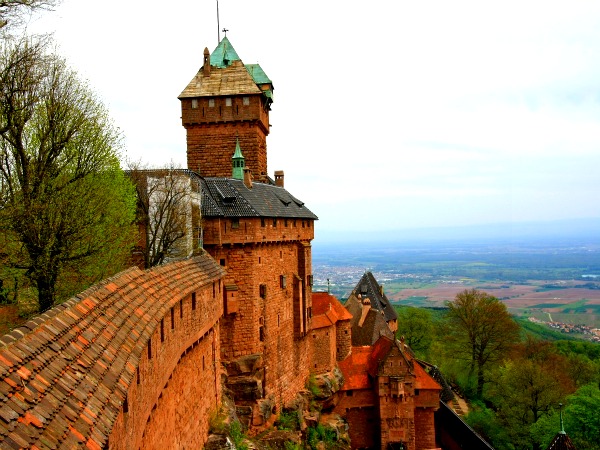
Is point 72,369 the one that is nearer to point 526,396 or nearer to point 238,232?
point 238,232

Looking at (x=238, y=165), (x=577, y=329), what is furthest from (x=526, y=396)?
(x=577, y=329)

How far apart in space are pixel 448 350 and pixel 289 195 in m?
30.2

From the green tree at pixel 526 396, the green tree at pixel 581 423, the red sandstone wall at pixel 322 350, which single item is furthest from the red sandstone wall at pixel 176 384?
the green tree at pixel 526 396

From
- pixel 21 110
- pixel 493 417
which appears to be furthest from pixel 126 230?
pixel 493 417

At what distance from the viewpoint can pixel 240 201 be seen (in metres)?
24.7

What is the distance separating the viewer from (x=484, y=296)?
53938 millimetres

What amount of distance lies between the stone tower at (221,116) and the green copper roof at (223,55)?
0.42 m

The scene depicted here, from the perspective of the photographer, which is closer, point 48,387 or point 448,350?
point 48,387

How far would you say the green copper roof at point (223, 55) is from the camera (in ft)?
103

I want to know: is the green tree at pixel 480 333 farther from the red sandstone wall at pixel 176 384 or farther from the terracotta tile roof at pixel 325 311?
the red sandstone wall at pixel 176 384

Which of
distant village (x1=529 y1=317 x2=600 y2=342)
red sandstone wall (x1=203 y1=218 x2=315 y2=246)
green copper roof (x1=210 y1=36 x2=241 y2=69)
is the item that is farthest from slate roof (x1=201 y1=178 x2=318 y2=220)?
distant village (x1=529 y1=317 x2=600 y2=342)

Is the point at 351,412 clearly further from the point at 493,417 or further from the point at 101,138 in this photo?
the point at 101,138

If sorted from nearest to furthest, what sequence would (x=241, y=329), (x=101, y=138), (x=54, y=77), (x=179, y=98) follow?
(x=54, y=77) → (x=101, y=138) → (x=241, y=329) → (x=179, y=98)

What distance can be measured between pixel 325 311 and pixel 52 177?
68.7ft
